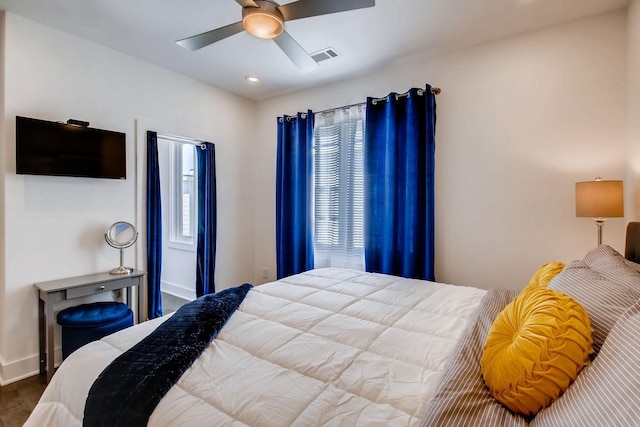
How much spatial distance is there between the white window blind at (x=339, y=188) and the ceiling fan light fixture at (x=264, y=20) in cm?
157

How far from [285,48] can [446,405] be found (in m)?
2.22

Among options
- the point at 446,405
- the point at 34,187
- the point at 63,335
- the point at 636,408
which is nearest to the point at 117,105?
the point at 34,187

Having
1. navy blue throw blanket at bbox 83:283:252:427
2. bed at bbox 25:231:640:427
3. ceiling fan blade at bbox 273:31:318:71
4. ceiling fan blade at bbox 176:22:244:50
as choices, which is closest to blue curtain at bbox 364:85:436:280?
ceiling fan blade at bbox 273:31:318:71

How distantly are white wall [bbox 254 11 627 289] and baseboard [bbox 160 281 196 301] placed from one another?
10.5 feet

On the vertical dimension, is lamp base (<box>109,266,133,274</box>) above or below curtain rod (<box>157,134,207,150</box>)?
below

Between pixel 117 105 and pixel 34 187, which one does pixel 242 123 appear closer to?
pixel 117 105

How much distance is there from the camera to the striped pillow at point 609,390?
1.91 feet

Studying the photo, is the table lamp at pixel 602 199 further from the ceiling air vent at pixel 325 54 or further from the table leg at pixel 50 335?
the table leg at pixel 50 335

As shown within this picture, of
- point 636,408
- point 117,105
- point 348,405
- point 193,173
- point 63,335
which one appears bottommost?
point 63,335

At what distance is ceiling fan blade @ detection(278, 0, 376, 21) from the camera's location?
5.28 feet

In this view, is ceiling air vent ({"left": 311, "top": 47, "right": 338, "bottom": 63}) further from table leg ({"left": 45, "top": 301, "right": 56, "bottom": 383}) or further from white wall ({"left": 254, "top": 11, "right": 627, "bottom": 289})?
table leg ({"left": 45, "top": 301, "right": 56, "bottom": 383})

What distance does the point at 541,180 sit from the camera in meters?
2.40

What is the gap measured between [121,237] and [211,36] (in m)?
1.92

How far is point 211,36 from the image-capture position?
1.96 metres
